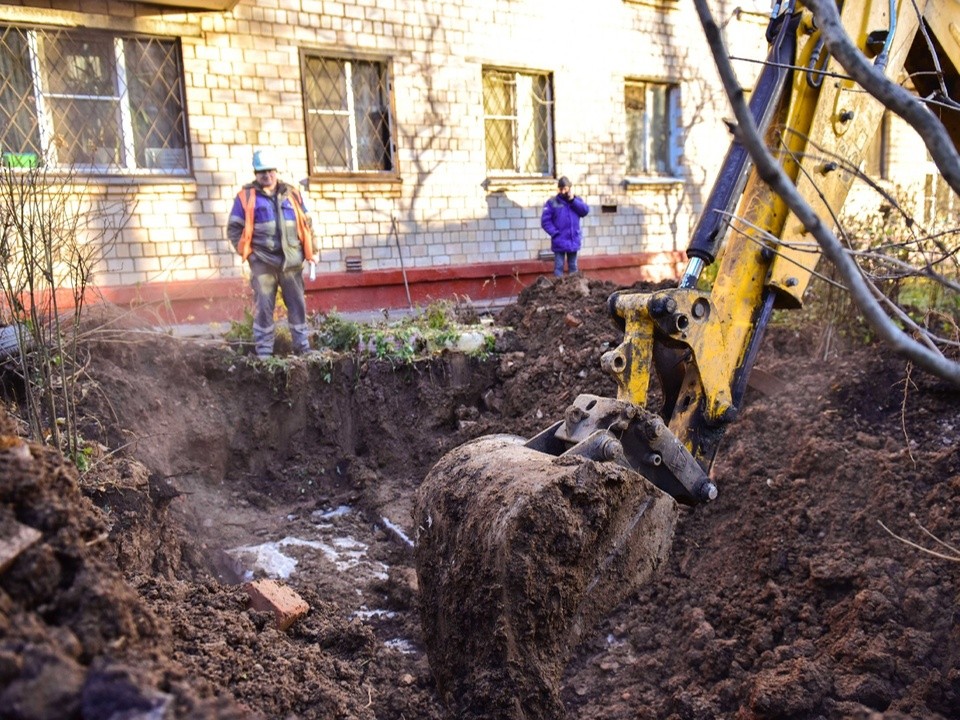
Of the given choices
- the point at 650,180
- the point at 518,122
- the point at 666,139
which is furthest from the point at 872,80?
the point at 666,139

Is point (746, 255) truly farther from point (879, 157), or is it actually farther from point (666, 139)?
point (879, 157)

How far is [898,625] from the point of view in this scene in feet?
11.8

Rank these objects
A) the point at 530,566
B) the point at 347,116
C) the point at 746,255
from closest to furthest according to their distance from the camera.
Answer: the point at 530,566, the point at 746,255, the point at 347,116

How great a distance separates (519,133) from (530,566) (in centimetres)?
1033

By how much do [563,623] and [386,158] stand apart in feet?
29.4

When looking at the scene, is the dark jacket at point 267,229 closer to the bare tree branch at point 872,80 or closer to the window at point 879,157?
the bare tree branch at point 872,80

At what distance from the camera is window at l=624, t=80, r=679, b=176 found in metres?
13.8

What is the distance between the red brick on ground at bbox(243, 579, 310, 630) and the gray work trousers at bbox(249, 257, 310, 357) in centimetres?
386

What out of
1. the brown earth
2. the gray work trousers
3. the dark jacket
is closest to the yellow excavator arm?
the brown earth

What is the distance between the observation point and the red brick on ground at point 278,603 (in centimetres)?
388

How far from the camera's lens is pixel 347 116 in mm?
10633

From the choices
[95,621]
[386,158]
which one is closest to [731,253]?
[95,621]

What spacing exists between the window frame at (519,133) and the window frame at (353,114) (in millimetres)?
1527

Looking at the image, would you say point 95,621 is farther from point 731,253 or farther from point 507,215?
point 507,215
